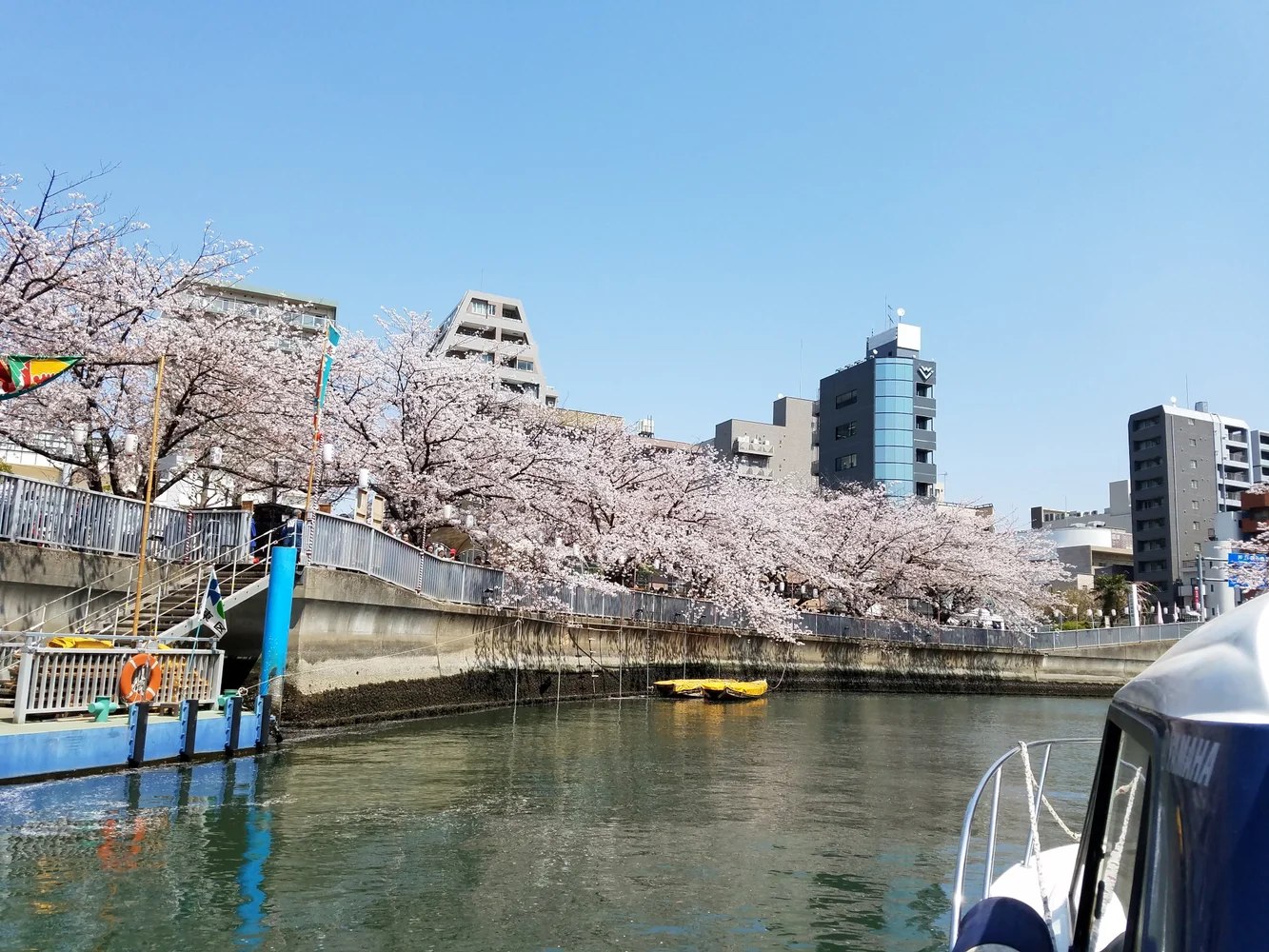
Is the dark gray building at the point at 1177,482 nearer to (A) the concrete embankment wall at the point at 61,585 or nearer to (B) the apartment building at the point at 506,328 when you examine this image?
(B) the apartment building at the point at 506,328

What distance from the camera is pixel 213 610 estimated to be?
17.8m

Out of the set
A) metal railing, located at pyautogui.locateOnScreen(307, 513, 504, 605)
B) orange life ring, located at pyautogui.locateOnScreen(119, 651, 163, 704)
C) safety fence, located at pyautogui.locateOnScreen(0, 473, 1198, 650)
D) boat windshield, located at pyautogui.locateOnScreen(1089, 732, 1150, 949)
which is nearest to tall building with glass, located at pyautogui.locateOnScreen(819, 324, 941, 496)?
safety fence, located at pyautogui.locateOnScreen(0, 473, 1198, 650)

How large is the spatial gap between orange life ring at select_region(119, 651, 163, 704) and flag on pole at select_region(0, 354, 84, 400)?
4.53 metres

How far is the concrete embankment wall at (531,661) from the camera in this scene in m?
21.3

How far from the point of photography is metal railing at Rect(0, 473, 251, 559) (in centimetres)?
1783

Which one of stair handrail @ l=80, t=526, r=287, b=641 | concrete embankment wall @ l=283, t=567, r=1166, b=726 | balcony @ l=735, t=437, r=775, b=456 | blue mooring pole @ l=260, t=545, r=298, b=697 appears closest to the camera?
stair handrail @ l=80, t=526, r=287, b=641

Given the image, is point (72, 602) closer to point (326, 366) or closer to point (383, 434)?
point (326, 366)

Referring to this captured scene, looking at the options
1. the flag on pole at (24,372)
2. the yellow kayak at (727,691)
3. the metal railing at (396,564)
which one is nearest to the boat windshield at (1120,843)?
the flag on pole at (24,372)

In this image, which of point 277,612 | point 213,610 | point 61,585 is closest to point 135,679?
point 213,610

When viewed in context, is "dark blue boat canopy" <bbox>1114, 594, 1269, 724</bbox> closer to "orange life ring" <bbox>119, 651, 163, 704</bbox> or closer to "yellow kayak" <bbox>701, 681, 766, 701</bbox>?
"orange life ring" <bbox>119, 651, 163, 704</bbox>

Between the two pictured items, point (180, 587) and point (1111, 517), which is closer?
point (180, 587)

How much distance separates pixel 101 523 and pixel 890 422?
71399 millimetres

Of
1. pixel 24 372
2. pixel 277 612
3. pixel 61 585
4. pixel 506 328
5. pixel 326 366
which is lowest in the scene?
pixel 277 612

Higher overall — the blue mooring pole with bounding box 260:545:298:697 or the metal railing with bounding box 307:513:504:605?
the metal railing with bounding box 307:513:504:605
